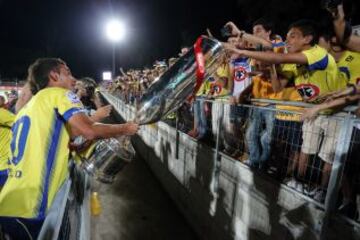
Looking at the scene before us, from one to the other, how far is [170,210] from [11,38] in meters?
72.5

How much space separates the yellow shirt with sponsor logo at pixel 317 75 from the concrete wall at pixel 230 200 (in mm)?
1082

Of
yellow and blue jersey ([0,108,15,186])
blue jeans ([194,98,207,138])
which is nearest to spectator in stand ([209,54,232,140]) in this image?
blue jeans ([194,98,207,138])

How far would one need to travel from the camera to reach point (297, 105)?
281 cm

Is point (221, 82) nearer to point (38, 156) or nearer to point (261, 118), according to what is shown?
point (261, 118)

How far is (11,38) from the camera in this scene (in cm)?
6438

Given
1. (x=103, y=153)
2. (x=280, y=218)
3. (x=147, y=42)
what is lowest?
(x=280, y=218)

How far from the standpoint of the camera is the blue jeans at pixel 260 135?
3596mm

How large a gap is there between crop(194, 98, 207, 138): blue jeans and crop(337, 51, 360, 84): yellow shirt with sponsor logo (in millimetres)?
2288

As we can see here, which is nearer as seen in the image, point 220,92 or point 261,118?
point 261,118

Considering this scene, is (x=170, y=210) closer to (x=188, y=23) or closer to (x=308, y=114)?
(x=308, y=114)

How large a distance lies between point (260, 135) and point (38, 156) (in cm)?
266

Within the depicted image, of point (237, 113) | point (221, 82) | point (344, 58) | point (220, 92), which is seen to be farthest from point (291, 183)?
point (220, 92)

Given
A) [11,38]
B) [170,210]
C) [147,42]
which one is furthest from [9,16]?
[170,210]

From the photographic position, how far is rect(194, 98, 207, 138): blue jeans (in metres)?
5.15
